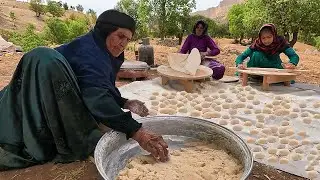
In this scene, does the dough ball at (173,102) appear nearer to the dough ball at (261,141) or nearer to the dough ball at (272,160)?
the dough ball at (261,141)

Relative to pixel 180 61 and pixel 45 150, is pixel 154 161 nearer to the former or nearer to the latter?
pixel 45 150

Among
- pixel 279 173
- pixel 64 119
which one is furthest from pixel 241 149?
pixel 64 119

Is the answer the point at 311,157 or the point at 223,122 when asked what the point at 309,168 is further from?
the point at 223,122

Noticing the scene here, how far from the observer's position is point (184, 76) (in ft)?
14.2

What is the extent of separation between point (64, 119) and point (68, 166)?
0.41m

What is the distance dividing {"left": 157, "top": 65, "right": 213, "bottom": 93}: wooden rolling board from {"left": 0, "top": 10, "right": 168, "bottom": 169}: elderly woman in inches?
78.8

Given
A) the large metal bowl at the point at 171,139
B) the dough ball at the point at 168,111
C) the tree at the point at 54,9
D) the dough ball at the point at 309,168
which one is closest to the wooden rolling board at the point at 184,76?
the dough ball at the point at 168,111

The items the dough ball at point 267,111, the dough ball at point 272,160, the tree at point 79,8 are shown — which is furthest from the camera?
the tree at point 79,8

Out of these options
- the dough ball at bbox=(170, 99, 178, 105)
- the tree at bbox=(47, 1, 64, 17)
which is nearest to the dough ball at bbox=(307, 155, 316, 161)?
the dough ball at bbox=(170, 99, 178, 105)

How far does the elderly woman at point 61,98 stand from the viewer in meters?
2.09

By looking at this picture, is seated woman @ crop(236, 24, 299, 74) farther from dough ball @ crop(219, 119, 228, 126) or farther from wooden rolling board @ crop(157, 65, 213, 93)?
dough ball @ crop(219, 119, 228, 126)

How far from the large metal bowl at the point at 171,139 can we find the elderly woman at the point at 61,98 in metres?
0.20

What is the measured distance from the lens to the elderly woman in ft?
6.86

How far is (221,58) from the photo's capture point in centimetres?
745
